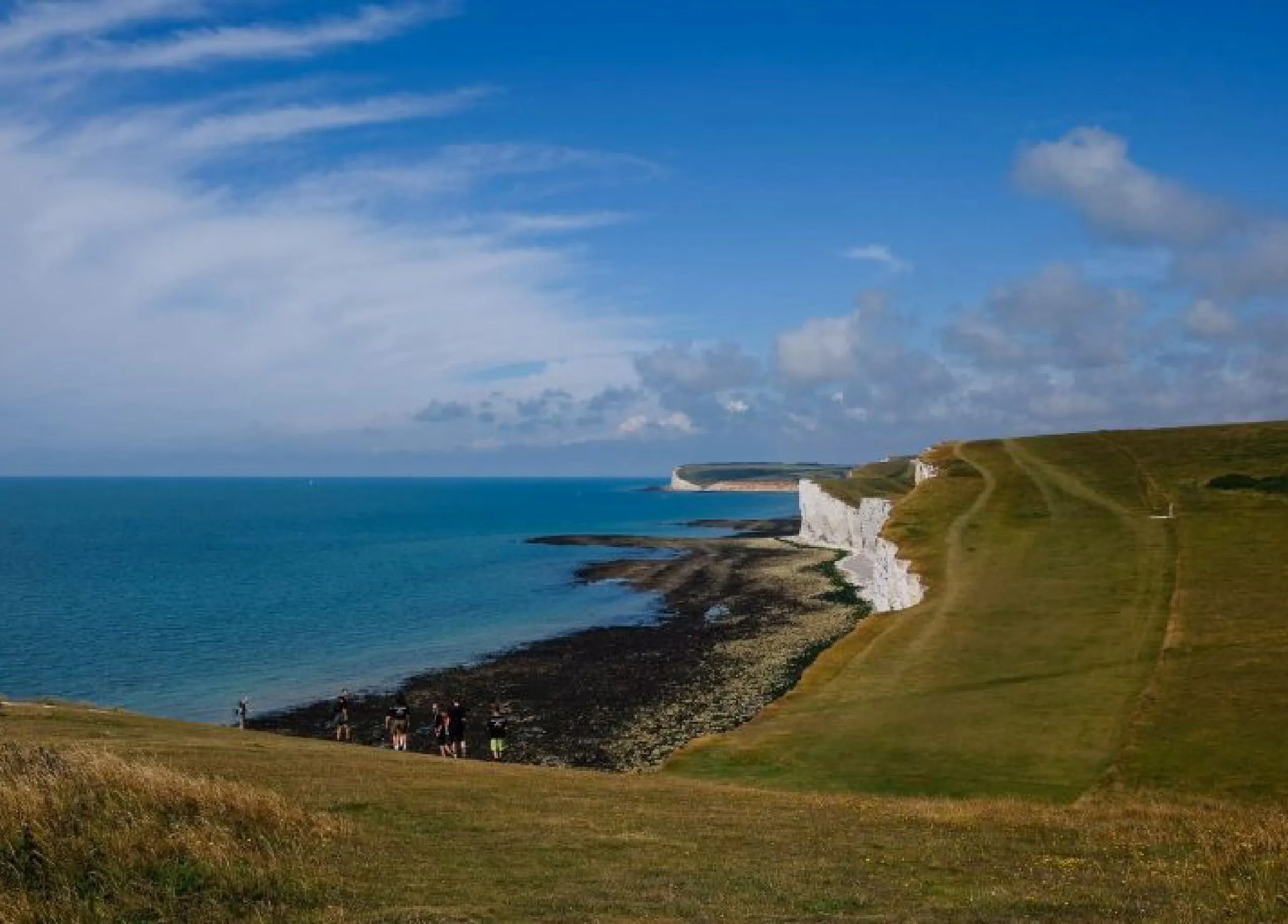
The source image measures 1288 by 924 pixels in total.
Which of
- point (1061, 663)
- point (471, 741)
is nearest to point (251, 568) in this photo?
point (471, 741)

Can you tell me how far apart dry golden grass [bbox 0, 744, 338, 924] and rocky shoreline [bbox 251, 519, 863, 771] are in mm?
31698

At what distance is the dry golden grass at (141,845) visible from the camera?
38.9 feet

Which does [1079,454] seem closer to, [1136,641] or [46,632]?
[1136,641]

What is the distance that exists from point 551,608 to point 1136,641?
66.6m

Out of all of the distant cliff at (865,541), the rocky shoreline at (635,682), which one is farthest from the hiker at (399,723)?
the distant cliff at (865,541)

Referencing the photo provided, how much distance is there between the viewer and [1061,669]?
41.7 meters

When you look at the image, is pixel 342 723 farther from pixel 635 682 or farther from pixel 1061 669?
pixel 1061 669

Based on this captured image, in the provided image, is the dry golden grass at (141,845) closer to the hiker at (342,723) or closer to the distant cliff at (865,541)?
the hiker at (342,723)

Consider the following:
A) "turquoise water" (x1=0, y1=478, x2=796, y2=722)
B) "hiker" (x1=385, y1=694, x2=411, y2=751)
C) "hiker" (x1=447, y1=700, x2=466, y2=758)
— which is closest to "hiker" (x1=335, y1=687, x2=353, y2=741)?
"hiker" (x1=385, y1=694, x2=411, y2=751)

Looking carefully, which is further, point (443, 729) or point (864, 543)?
point (864, 543)

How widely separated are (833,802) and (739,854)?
27.2 feet

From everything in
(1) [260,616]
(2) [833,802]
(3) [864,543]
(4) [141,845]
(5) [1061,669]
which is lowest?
(1) [260,616]

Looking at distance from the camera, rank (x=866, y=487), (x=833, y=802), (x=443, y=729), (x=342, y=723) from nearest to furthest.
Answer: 1. (x=833, y=802)
2. (x=443, y=729)
3. (x=342, y=723)
4. (x=866, y=487)

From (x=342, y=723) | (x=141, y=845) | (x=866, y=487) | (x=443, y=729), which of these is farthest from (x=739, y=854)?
(x=866, y=487)
